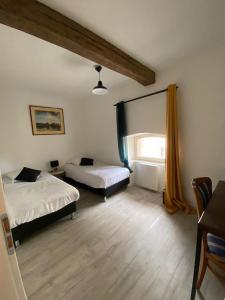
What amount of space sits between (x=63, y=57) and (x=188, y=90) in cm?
203

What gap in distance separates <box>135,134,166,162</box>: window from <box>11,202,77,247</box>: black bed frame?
2067 millimetres

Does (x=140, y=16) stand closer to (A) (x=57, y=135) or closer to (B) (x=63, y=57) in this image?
(B) (x=63, y=57)

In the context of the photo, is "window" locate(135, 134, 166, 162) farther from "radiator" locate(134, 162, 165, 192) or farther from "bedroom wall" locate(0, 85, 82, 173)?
"bedroom wall" locate(0, 85, 82, 173)

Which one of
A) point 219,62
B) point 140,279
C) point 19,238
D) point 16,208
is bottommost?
point 140,279

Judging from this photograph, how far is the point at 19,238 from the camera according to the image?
1845 mm

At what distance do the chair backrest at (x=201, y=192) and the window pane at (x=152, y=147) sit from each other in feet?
5.73

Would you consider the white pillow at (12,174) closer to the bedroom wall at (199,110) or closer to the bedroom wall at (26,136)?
the bedroom wall at (26,136)

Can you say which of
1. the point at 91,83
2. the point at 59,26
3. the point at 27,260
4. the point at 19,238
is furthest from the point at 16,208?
the point at 91,83

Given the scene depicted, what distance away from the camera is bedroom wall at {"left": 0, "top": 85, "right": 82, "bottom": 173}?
3.14 metres

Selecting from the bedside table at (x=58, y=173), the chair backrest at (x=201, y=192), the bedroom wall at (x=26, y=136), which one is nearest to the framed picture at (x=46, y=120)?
the bedroom wall at (x=26, y=136)

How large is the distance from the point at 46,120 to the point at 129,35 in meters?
2.85

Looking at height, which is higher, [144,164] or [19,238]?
[144,164]

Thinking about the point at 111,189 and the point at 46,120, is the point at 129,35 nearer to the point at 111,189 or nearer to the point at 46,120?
the point at 111,189

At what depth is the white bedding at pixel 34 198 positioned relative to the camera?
1819 millimetres
